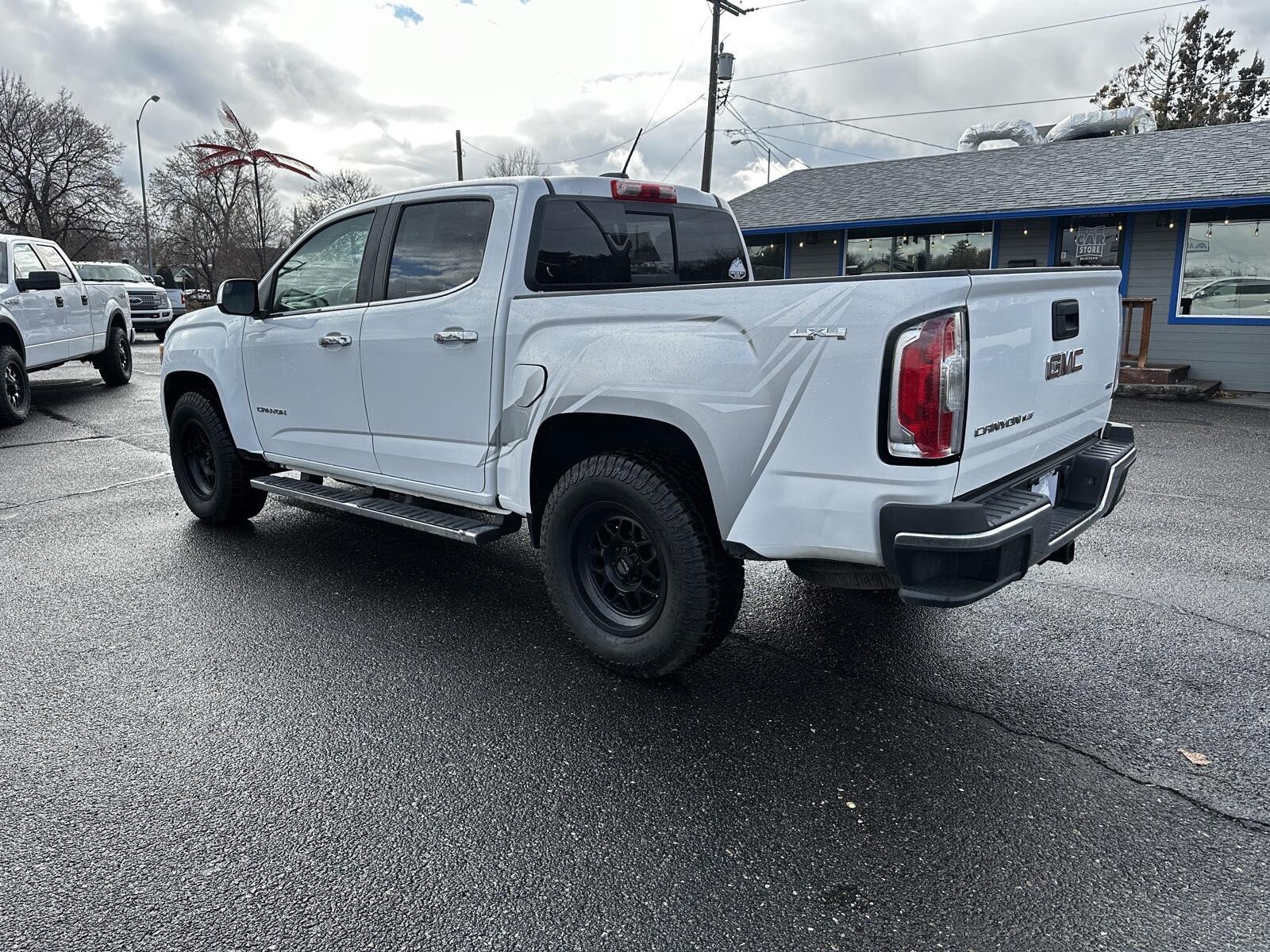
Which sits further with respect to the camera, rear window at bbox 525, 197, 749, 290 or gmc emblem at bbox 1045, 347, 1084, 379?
rear window at bbox 525, 197, 749, 290

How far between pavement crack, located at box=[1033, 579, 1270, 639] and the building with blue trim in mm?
11369

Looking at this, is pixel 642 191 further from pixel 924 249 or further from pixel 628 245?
pixel 924 249

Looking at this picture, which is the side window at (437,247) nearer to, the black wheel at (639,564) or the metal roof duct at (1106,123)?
the black wheel at (639,564)

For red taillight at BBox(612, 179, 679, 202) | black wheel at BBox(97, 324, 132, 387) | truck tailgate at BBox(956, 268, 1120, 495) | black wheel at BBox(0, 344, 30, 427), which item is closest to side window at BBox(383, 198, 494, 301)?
red taillight at BBox(612, 179, 679, 202)

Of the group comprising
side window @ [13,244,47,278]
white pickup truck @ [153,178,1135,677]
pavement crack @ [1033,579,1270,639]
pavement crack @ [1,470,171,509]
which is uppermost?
side window @ [13,244,47,278]

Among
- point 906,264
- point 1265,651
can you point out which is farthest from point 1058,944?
point 906,264

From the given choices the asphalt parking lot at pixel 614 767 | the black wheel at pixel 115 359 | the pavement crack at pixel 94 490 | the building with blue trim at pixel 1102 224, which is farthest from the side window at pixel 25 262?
the building with blue trim at pixel 1102 224

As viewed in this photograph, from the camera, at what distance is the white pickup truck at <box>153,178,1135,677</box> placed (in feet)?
8.81

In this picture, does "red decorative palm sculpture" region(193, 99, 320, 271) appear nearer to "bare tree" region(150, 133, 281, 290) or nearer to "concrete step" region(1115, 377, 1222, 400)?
"bare tree" region(150, 133, 281, 290)

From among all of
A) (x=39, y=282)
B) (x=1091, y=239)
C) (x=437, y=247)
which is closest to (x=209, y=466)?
(x=437, y=247)

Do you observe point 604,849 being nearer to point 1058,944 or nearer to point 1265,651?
point 1058,944

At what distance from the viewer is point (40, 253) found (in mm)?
11203

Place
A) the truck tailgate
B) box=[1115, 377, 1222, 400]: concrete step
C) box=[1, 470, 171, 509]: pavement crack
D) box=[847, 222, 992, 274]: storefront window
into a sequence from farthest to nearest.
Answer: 1. box=[847, 222, 992, 274]: storefront window
2. box=[1115, 377, 1222, 400]: concrete step
3. box=[1, 470, 171, 509]: pavement crack
4. the truck tailgate

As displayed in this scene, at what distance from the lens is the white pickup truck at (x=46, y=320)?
992cm
